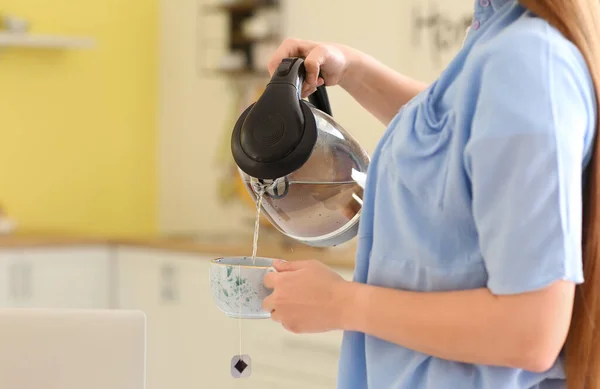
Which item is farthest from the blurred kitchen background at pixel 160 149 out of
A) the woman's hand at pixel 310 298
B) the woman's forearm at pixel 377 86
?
the woman's hand at pixel 310 298

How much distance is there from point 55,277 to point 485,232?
8.39 ft

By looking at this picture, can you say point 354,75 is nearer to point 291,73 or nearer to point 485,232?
point 291,73

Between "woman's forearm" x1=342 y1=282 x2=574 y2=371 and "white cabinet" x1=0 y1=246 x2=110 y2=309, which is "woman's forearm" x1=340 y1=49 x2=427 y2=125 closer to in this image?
"woman's forearm" x1=342 y1=282 x2=574 y2=371

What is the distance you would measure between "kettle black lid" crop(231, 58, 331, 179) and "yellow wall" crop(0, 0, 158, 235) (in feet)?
8.83

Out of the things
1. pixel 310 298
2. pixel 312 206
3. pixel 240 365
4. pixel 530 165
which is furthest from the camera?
pixel 312 206

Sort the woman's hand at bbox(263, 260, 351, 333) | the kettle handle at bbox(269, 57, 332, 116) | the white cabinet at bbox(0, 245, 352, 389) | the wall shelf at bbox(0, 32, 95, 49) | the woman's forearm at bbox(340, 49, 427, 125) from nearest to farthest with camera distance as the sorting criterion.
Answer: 1. the woman's hand at bbox(263, 260, 351, 333)
2. the kettle handle at bbox(269, 57, 332, 116)
3. the woman's forearm at bbox(340, 49, 427, 125)
4. the white cabinet at bbox(0, 245, 352, 389)
5. the wall shelf at bbox(0, 32, 95, 49)

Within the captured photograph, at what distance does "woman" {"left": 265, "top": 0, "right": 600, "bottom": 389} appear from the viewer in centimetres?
80

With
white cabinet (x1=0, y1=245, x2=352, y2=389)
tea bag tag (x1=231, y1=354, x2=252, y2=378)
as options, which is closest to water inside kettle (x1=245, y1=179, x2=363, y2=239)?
tea bag tag (x1=231, y1=354, x2=252, y2=378)

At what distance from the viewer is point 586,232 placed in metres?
0.88

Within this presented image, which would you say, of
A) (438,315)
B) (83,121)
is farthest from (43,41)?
(438,315)

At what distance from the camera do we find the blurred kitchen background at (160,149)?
9.87ft

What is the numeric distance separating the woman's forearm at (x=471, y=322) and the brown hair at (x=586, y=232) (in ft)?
0.23

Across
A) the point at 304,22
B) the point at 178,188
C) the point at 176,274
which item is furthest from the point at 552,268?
the point at 178,188

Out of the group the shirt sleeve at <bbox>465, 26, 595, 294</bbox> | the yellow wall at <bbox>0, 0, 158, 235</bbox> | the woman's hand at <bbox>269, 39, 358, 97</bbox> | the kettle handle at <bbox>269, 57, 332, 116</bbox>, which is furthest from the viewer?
the yellow wall at <bbox>0, 0, 158, 235</bbox>
